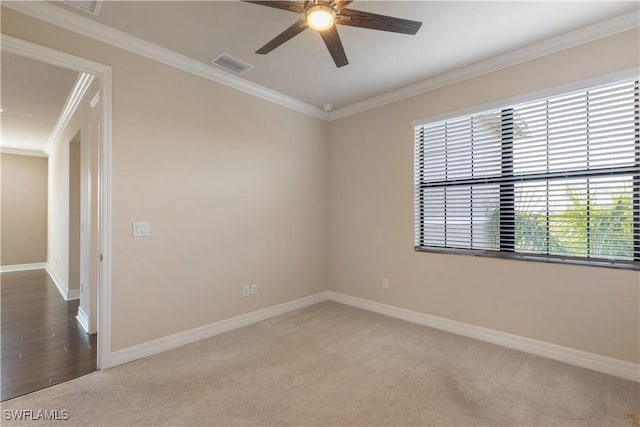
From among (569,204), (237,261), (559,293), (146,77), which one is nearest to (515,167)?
(569,204)

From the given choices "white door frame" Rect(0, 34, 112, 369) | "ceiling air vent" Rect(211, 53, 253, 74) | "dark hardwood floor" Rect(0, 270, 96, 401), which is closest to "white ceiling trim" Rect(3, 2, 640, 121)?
"ceiling air vent" Rect(211, 53, 253, 74)

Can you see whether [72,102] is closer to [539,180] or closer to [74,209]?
[74,209]

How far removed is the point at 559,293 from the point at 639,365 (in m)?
0.66

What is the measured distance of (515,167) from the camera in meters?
2.85

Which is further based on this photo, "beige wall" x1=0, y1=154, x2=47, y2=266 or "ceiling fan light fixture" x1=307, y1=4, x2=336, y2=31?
"beige wall" x1=0, y1=154, x2=47, y2=266

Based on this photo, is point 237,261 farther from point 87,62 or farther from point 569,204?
point 569,204

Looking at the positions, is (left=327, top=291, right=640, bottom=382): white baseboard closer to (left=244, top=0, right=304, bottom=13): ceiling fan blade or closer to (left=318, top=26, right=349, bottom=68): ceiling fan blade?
(left=318, top=26, right=349, bottom=68): ceiling fan blade

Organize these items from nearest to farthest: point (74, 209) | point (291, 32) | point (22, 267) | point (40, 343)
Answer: point (291, 32)
point (40, 343)
point (74, 209)
point (22, 267)

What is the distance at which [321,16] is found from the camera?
69.6 inches

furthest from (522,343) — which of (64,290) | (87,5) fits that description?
(64,290)

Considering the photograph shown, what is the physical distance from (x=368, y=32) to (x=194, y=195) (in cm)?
219

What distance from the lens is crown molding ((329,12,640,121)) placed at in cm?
230

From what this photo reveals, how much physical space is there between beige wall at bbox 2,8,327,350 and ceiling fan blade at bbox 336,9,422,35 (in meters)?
1.82

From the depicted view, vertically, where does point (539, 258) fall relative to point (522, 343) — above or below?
above
